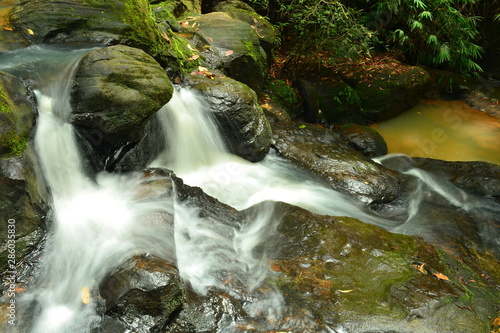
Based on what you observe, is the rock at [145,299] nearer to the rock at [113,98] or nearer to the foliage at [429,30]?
the rock at [113,98]

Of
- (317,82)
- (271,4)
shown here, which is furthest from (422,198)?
(271,4)

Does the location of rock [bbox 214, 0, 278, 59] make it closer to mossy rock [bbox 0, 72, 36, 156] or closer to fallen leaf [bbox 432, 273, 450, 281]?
mossy rock [bbox 0, 72, 36, 156]

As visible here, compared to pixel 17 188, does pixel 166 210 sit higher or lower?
lower

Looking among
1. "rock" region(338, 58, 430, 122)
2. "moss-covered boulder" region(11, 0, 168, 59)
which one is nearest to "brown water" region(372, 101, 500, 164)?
"rock" region(338, 58, 430, 122)

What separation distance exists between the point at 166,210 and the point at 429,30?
29.4ft

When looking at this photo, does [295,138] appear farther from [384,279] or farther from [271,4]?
[271,4]

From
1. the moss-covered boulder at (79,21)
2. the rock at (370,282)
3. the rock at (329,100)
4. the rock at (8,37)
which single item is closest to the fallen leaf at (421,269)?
the rock at (370,282)

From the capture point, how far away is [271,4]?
Answer: 9547 mm

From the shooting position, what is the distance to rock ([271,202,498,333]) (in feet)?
9.66

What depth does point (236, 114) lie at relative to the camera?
547 centimetres

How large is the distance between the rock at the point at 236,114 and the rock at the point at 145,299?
3.02 metres

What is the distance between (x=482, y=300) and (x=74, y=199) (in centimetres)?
404

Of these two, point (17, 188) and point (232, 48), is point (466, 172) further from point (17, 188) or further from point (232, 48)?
point (17, 188)

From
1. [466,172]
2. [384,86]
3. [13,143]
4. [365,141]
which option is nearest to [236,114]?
[365,141]
